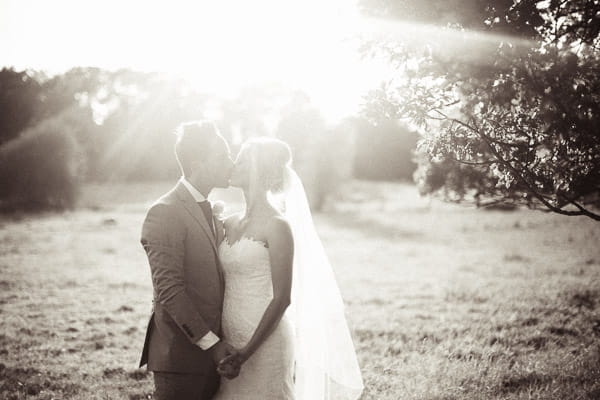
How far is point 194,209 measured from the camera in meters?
3.50

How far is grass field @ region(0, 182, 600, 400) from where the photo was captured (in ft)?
19.5

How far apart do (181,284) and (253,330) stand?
699 millimetres

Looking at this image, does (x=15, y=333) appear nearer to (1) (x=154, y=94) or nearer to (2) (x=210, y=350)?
(2) (x=210, y=350)

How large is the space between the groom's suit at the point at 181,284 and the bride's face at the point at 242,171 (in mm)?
375

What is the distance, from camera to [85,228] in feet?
79.3

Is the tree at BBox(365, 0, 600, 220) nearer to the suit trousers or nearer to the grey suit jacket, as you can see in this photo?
the grey suit jacket

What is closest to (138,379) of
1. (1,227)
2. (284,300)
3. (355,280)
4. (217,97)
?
(284,300)

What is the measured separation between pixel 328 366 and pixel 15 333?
20.9 ft

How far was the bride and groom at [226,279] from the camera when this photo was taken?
3.32 m


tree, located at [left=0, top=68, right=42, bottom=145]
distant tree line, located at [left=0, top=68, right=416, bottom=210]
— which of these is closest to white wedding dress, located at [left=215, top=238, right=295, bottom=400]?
distant tree line, located at [left=0, top=68, right=416, bottom=210]

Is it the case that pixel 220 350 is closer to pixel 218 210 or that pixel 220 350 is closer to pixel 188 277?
pixel 188 277

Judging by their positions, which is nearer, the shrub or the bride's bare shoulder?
the bride's bare shoulder

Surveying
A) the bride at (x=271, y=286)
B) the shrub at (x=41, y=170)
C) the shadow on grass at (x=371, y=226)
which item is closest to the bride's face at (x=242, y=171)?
the bride at (x=271, y=286)

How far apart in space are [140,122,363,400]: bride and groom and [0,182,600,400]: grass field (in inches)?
95.9
